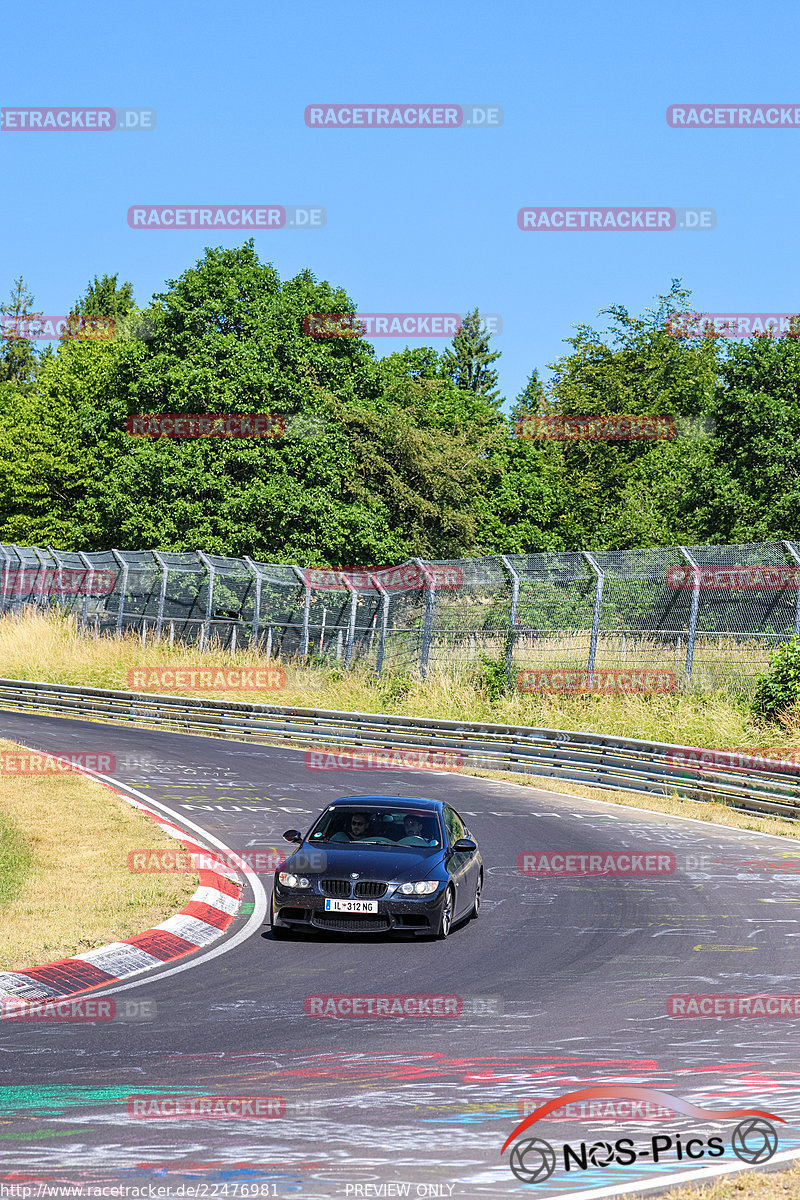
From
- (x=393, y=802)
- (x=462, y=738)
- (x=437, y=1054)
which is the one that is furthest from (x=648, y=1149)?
(x=462, y=738)

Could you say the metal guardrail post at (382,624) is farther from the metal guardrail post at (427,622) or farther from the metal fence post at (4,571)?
the metal fence post at (4,571)

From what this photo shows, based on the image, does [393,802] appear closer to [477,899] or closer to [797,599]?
[477,899]

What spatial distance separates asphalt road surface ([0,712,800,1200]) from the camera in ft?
18.8

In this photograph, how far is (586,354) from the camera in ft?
271

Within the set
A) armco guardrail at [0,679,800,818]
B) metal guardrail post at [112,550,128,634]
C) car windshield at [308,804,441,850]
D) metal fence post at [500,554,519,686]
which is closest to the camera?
car windshield at [308,804,441,850]

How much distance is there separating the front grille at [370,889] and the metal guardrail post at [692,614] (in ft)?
49.2

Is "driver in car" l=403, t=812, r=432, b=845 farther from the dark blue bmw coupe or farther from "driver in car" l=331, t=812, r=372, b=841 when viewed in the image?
"driver in car" l=331, t=812, r=372, b=841

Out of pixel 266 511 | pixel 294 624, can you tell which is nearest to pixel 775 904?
pixel 294 624

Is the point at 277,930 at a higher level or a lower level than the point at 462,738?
higher

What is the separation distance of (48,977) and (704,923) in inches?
240

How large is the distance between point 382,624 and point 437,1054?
2618cm

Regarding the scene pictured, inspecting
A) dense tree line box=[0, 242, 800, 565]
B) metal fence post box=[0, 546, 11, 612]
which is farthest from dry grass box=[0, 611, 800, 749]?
dense tree line box=[0, 242, 800, 565]

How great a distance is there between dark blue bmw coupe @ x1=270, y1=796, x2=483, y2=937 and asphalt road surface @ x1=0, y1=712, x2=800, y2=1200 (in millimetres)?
228

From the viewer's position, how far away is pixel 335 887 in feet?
38.9
